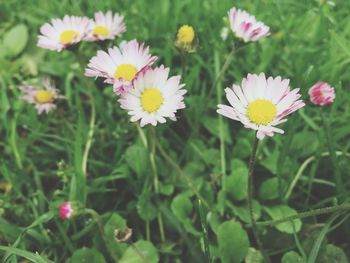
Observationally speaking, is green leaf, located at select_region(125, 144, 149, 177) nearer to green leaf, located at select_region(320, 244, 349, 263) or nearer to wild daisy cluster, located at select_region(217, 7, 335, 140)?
wild daisy cluster, located at select_region(217, 7, 335, 140)

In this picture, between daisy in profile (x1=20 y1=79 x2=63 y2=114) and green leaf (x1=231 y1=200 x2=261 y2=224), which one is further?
daisy in profile (x1=20 y1=79 x2=63 y2=114)

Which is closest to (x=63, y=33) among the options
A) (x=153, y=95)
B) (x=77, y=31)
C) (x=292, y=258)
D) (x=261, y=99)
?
(x=77, y=31)

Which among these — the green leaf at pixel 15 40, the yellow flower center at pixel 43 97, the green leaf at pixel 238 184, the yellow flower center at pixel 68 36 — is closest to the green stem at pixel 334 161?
the green leaf at pixel 238 184

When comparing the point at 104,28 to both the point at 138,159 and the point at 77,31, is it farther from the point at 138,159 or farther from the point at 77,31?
the point at 138,159

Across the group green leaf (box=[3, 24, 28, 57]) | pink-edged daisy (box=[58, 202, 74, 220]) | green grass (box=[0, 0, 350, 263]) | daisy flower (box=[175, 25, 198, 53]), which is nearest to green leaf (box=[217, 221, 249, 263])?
green grass (box=[0, 0, 350, 263])

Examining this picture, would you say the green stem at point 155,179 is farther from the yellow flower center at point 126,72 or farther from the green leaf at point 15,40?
the green leaf at point 15,40
